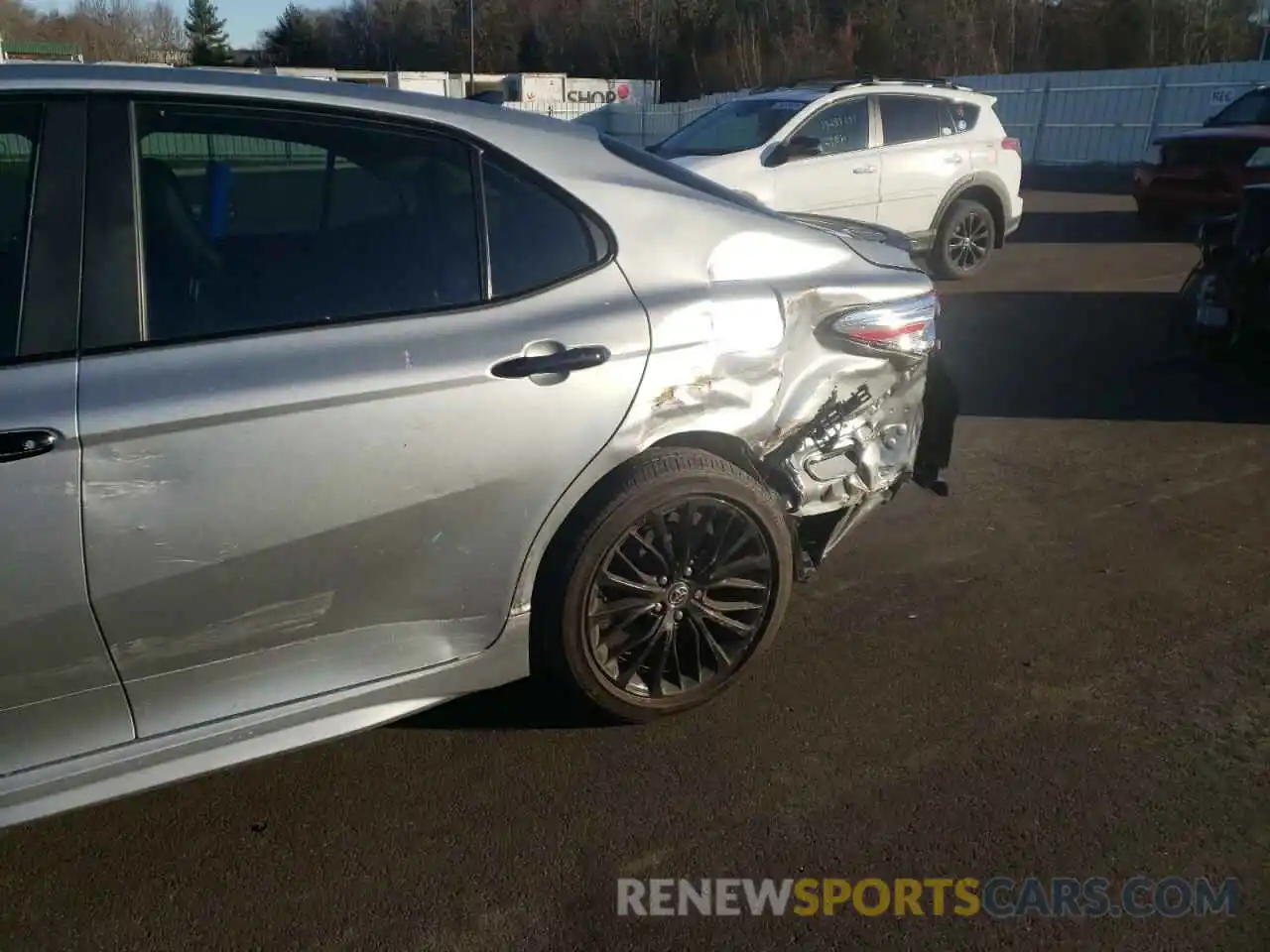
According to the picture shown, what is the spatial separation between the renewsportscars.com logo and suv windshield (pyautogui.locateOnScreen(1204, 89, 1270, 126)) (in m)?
13.2

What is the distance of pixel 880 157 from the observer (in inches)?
372

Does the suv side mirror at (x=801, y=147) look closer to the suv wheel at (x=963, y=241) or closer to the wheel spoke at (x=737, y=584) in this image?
the suv wheel at (x=963, y=241)

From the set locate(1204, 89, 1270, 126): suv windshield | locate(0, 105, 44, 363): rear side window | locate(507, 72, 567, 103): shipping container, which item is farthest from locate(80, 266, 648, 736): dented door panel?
locate(507, 72, 567, 103): shipping container

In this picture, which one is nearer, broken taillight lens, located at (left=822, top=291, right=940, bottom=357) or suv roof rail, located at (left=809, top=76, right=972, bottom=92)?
broken taillight lens, located at (left=822, top=291, right=940, bottom=357)

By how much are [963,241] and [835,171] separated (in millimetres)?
1796

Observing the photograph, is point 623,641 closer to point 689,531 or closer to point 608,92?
point 689,531

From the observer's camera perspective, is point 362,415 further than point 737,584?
No

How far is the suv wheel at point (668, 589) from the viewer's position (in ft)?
9.54

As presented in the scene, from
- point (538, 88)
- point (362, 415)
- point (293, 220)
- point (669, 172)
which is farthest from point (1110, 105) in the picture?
point (538, 88)

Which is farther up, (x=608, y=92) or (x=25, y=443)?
(x=608, y=92)

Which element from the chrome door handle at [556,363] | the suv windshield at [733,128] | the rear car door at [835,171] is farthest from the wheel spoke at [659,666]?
the suv windshield at [733,128]

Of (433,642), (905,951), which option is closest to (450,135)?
(433,642)

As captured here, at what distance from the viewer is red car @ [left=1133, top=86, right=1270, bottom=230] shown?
1200 cm

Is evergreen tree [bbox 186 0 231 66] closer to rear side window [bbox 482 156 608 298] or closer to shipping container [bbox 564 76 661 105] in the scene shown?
shipping container [bbox 564 76 661 105]
